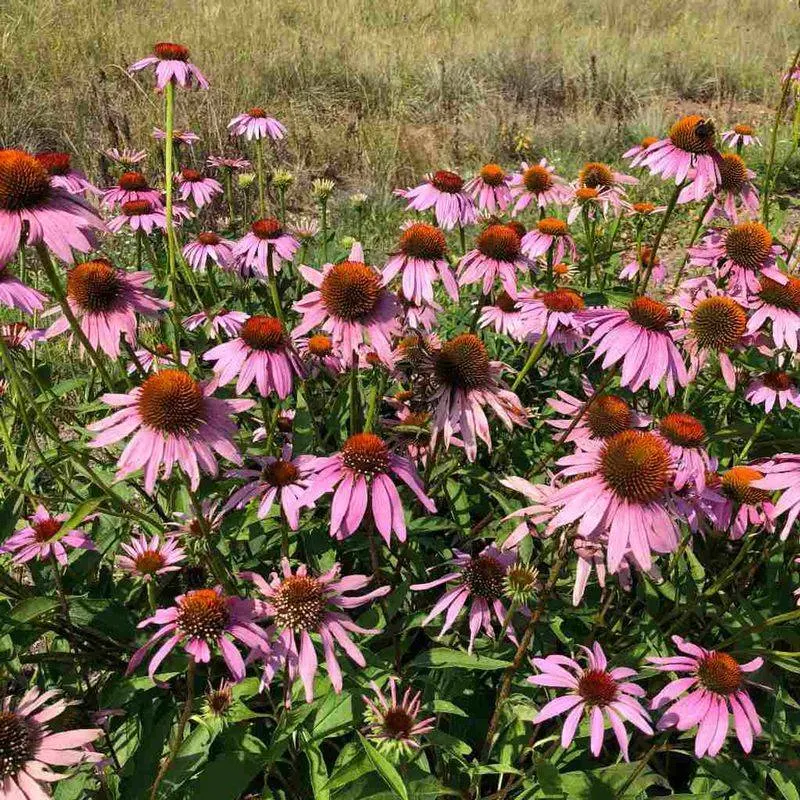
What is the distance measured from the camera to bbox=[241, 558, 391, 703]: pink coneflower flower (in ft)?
3.79

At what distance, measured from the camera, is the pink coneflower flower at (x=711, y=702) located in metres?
1.13

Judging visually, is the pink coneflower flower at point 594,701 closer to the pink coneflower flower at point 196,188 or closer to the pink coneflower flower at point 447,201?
the pink coneflower flower at point 447,201

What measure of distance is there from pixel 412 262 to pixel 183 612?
2.59 ft

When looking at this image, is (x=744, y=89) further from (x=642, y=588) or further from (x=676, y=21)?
(x=642, y=588)

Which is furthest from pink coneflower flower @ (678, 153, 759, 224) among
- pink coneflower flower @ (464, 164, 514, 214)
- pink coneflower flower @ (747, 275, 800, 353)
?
pink coneflower flower @ (464, 164, 514, 214)

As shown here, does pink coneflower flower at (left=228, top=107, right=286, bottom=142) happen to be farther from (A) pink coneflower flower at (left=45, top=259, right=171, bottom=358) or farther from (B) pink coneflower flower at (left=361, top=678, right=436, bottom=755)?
(B) pink coneflower flower at (left=361, top=678, right=436, bottom=755)

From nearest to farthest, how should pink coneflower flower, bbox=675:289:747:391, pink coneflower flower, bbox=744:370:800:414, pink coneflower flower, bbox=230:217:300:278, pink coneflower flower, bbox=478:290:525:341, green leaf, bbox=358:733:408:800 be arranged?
green leaf, bbox=358:733:408:800, pink coneflower flower, bbox=675:289:747:391, pink coneflower flower, bbox=744:370:800:414, pink coneflower flower, bbox=230:217:300:278, pink coneflower flower, bbox=478:290:525:341

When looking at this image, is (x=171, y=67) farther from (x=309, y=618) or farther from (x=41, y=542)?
(x=309, y=618)

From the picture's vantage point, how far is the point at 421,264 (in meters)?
1.44

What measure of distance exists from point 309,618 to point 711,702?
2.25 feet

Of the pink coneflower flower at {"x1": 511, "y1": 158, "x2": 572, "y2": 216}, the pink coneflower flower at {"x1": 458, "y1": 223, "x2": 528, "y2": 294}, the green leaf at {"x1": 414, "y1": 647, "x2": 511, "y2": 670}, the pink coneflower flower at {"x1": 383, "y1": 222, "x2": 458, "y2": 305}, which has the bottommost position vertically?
the green leaf at {"x1": 414, "y1": 647, "x2": 511, "y2": 670}

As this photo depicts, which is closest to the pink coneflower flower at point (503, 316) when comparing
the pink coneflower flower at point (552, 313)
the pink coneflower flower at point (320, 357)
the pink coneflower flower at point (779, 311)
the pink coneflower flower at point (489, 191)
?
the pink coneflower flower at point (552, 313)

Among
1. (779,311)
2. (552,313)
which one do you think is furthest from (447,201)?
(779,311)

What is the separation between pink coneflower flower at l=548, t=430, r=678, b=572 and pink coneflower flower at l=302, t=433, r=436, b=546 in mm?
265
